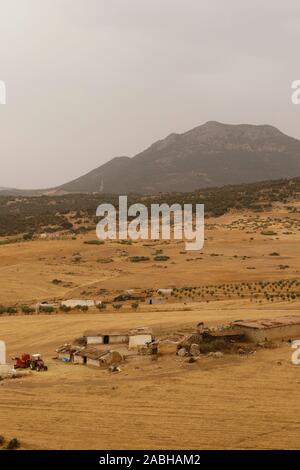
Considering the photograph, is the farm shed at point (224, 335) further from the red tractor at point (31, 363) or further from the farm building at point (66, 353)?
the red tractor at point (31, 363)

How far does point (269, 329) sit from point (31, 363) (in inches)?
311

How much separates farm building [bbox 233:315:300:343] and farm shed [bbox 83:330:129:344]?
12.9 feet

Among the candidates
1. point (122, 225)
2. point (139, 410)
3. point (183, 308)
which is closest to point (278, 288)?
point (183, 308)

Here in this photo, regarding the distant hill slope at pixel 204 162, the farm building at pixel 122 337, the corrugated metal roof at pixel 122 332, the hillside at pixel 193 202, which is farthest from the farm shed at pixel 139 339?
the distant hill slope at pixel 204 162

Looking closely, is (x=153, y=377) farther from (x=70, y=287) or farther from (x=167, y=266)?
(x=167, y=266)

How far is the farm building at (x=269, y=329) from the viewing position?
19.8 metres

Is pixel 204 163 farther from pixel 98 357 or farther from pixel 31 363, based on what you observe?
pixel 31 363

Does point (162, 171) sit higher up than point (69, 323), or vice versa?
point (162, 171)

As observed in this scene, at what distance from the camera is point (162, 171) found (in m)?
163

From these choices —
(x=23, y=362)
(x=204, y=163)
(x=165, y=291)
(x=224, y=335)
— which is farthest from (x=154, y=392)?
(x=204, y=163)

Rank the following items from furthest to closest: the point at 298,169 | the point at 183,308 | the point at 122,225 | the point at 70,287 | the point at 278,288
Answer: the point at 298,169 < the point at 122,225 < the point at 70,287 < the point at 278,288 < the point at 183,308

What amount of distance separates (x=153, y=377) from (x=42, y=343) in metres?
6.45

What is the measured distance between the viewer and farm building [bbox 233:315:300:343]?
1975 centimetres
